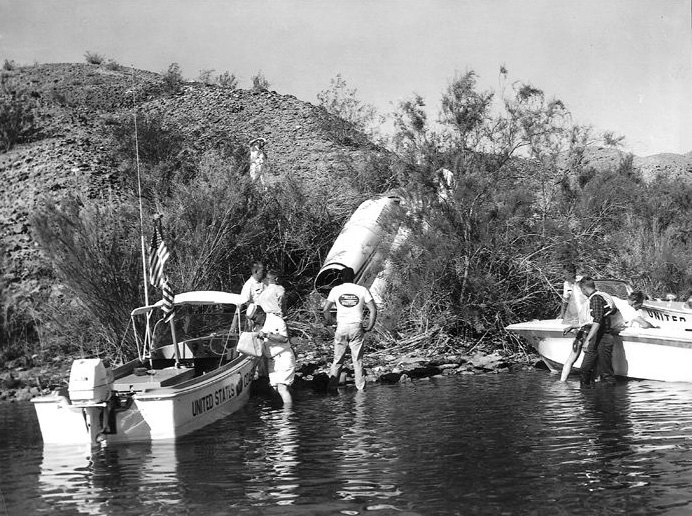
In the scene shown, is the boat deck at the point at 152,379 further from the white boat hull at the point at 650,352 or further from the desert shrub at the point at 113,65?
the desert shrub at the point at 113,65

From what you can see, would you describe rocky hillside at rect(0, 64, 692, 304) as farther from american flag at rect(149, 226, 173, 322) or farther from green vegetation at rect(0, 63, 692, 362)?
american flag at rect(149, 226, 173, 322)

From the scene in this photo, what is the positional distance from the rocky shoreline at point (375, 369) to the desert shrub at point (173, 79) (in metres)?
30.9

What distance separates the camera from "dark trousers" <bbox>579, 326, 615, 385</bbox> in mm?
14180

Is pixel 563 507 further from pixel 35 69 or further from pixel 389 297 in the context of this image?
pixel 35 69

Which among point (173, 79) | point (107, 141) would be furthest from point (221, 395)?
point (173, 79)

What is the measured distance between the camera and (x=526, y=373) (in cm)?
1630

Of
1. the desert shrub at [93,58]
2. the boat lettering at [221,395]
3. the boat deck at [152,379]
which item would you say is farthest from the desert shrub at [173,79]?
the boat deck at [152,379]

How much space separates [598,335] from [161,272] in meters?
6.98

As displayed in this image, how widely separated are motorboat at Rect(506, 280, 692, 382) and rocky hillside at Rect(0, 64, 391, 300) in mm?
8710

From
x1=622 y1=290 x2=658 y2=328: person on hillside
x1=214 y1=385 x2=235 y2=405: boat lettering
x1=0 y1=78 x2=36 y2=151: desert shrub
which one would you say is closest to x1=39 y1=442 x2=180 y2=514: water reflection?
x1=214 y1=385 x2=235 y2=405: boat lettering

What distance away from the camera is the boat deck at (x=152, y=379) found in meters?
10.8

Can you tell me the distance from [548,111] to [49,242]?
15.7m

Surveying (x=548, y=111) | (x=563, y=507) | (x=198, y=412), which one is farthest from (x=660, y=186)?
(x=563, y=507)

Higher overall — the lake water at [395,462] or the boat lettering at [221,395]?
the boat lettering at [221,395]
